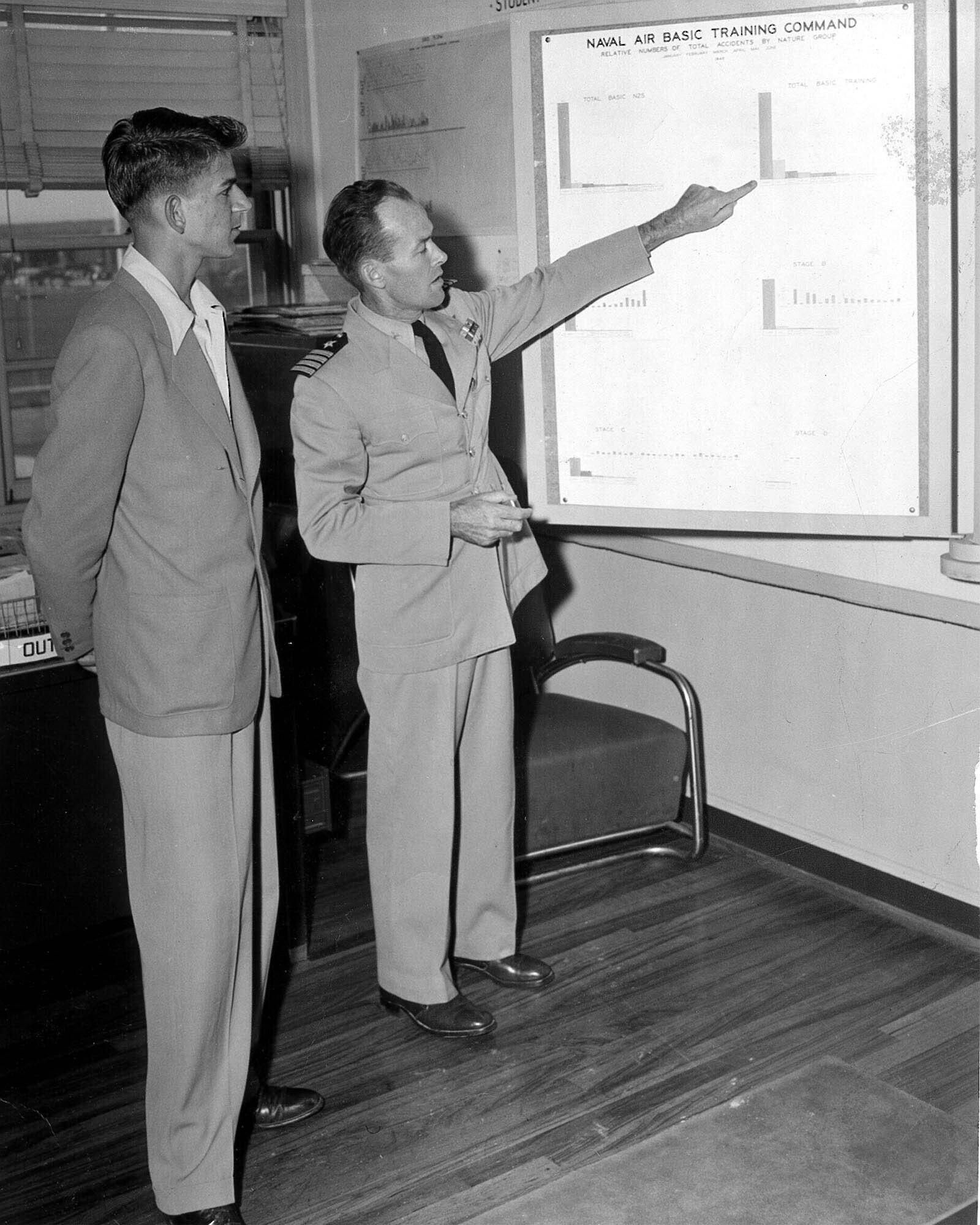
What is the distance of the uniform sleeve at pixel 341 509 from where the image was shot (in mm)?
2416

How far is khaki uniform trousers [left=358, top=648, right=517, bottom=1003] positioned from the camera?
2.55 meters

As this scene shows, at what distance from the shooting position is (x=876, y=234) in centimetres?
230

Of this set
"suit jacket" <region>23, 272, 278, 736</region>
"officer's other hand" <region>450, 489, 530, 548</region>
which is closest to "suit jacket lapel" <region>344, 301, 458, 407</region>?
"officer's other hand" <region>450, 489, 530, 548</region>

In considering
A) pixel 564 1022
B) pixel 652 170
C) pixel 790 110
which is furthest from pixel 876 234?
pixel 564 1022

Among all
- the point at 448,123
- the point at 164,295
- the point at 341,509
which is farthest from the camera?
the point at 448,123

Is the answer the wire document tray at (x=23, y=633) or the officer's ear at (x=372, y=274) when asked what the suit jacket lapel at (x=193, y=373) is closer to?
the officer's ear at (x=372, y=274)

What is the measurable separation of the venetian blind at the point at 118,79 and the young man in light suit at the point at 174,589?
7.57ft

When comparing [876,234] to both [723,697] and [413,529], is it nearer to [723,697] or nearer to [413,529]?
[413,529]

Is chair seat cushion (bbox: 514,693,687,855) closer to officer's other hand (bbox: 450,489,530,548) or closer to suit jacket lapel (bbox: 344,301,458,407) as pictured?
officer's other hand (bbox: 450,489,530,548)

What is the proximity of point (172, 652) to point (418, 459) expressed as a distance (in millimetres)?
762

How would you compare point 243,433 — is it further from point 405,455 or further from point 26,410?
point 26,410

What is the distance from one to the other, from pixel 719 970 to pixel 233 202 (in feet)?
5.93

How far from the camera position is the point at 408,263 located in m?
2.42

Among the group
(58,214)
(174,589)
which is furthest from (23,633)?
(58,214)
